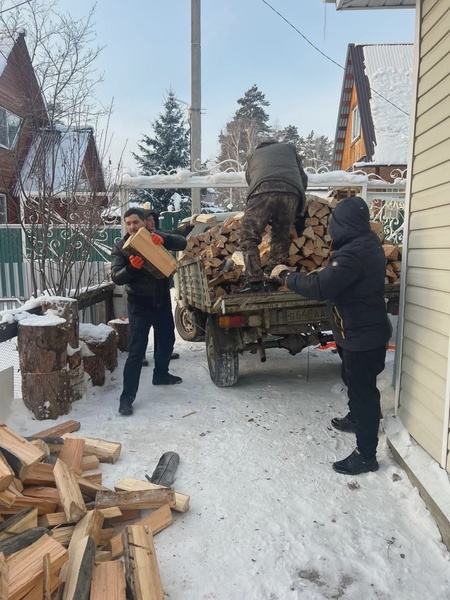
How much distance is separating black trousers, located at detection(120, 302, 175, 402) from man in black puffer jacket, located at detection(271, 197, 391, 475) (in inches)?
73.3

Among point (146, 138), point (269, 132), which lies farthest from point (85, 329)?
point (269, 132)

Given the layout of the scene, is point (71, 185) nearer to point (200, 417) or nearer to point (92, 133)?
point (92, 133)

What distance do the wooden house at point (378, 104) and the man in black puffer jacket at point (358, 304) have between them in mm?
13972

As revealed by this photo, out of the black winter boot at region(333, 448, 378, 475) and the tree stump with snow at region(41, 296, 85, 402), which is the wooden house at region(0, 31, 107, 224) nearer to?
the tree stump with snow at region(41, 296, 85, 402)

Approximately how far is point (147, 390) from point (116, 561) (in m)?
2.79

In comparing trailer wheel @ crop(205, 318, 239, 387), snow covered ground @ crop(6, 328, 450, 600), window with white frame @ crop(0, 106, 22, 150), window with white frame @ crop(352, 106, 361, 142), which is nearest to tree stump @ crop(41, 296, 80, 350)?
snow covered ground @ crop(6, 328, 450, 600)

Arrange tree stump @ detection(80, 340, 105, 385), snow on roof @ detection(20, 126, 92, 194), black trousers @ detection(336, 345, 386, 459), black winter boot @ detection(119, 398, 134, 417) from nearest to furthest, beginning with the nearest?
black trousers @ detection(336, 345, 386, 459) < black winter boot @ detection(119, 398, 134, 417) < tree stump @ detection(80, 340, 105, 385) < snow on roof @ detection(20, 126, 92, 194)

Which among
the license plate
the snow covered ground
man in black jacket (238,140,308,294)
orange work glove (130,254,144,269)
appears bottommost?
the snow covered ground

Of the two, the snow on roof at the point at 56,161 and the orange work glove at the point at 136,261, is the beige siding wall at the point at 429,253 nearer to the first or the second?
the orange work glove at the point at 136,261

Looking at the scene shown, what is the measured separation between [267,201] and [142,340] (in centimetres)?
187

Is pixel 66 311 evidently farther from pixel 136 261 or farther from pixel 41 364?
pixel 136 261

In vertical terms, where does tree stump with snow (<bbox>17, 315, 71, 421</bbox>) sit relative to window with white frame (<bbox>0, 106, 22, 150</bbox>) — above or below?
below

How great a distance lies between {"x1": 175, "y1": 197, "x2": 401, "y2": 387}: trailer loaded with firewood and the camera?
171 inches

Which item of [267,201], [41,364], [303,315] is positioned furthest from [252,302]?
[41,364]
